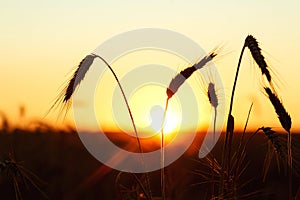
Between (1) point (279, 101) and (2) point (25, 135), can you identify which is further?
(2) point (25, 135)

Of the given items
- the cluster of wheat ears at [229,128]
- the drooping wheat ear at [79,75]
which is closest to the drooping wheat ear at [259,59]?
the cluster of wheat ears at [229,128]

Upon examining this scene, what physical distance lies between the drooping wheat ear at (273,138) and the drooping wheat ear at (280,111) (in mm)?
120

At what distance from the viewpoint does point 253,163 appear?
1628 cm

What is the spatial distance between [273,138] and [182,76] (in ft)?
2.14

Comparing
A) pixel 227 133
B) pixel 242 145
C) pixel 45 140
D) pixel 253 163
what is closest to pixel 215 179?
pixel 242 145

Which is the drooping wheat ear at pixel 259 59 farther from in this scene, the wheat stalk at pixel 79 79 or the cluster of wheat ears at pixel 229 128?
the wheat stalk at pixel 79 79

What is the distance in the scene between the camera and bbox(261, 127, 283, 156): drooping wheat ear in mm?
3588

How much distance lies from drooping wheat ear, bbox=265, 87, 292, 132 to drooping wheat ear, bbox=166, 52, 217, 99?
392 millimetres

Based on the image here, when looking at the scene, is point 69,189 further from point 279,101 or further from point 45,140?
point 279,101

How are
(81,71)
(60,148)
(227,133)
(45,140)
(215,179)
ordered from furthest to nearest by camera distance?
(45,140), (60,148), (215,179), (81,71), (227,133)

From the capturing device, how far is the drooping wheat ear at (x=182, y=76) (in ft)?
11.6

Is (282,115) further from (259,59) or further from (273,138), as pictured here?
(259,59)

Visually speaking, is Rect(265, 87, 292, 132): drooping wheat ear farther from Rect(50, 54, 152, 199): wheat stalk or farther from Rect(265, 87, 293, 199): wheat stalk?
Rect(50, 54, 152, 199): wheat stalk

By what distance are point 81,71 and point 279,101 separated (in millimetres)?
1181
